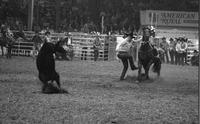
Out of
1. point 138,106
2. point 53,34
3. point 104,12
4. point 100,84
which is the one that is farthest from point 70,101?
point 104,12

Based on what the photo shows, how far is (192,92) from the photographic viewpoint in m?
12.9

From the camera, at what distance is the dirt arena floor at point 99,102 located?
26.8ft

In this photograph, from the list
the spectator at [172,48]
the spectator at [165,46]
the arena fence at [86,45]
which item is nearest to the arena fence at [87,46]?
the arena fence at [86,45]

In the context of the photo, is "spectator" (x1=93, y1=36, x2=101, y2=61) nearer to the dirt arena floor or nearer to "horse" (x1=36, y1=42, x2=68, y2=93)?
the dirt arena floor

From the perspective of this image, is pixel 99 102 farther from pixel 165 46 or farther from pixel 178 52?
pixel 178 52

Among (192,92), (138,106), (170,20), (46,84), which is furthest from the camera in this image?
(170,20)

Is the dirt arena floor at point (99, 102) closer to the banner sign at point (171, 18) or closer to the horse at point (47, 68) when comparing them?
the horse at point (47, 68)

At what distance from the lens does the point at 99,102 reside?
10.1 metres

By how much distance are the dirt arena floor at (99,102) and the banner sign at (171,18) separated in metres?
13.8

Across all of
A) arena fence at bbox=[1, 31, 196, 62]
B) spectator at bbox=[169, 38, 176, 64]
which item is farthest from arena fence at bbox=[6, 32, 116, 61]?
A: spectator at bbox=[169, 38, 176, 64]

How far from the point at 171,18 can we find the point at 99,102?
20.1 metres

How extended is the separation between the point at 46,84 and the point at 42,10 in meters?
18.9

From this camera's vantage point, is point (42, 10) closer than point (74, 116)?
No

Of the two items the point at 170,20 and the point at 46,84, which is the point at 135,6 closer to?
the point at 170,20
